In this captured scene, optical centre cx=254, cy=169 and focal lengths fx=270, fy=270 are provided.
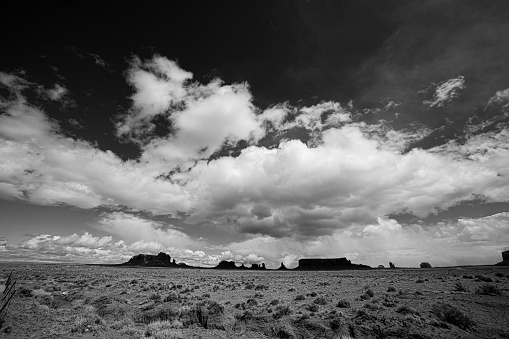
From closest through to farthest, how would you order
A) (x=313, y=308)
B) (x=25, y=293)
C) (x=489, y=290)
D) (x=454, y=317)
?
(x=454, y=317) < (x=313, y=308) < (x=489, y=290) < (x=25, y=293)

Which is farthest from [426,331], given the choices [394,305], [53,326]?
[53,326]

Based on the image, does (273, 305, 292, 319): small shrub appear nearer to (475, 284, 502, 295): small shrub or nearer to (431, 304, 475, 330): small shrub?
(431, 304, 475, 330): small shrub

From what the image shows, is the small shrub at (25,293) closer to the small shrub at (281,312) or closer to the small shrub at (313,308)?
the small shrub at (281,312)

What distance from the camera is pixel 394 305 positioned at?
17.9 metres

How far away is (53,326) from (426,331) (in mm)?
19572

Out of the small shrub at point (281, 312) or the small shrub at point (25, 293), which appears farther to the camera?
the small shrub at point (25, 293)

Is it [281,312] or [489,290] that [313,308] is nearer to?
[281,312]

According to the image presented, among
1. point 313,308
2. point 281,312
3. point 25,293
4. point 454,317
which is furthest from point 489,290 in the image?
point 25,293

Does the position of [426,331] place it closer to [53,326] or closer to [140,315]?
[140,315]

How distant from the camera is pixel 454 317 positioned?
14.0 metres

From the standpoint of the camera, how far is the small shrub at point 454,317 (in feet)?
44.3

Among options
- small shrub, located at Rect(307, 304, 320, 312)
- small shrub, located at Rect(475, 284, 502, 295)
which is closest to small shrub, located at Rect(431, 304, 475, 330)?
small shrub, located at Rect(307, 304, 320, 312)

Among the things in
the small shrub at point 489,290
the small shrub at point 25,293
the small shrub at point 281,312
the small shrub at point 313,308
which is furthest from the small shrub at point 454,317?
the small shrub at point 25,293

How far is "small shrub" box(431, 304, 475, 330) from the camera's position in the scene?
44.3 feet
